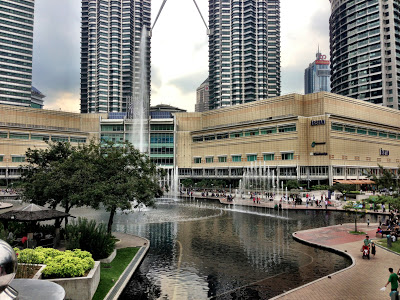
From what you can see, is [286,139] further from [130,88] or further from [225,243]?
[130,88]

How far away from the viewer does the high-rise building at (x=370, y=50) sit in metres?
119

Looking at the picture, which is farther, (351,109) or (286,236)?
(351,109)

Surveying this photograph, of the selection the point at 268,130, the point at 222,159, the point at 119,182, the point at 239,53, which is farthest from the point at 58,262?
the point at 239,53

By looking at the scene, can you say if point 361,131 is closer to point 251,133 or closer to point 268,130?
point 268,130

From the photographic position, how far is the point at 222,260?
21.2 m

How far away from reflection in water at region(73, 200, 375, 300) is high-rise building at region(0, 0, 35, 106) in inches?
4675

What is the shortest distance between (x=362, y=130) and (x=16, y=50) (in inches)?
5025

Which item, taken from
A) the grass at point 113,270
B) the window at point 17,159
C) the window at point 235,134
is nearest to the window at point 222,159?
the window at point 235,134

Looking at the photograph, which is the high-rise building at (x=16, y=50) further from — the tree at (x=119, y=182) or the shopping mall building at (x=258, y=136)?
the tree at (x=119, y=182)

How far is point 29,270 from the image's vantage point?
13.0m

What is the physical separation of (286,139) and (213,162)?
26.7 metres

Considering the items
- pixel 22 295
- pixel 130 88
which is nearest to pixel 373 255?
pixel 22 295

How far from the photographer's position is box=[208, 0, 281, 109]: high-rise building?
147 metres

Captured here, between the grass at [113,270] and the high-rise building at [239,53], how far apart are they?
129251 mm
